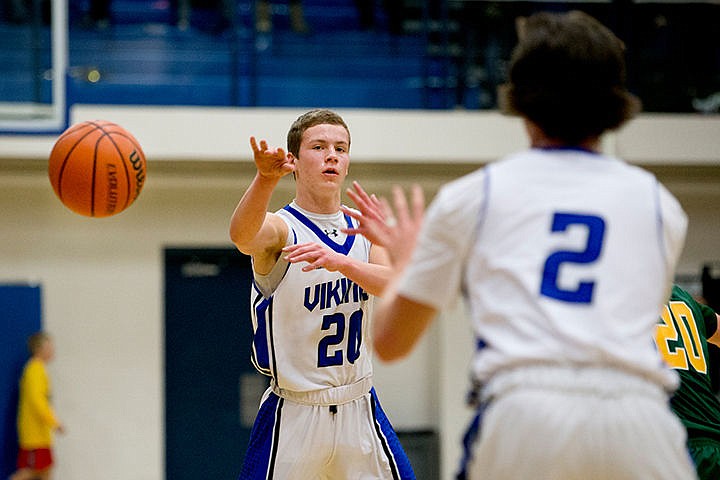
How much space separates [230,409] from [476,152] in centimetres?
337

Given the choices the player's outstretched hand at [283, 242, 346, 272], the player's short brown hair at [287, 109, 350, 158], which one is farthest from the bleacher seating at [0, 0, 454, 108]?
the player's outstretched hand at [283, 242, 346, 272]

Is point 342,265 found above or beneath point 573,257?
beneath

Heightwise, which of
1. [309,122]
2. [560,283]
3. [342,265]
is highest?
[309,122]

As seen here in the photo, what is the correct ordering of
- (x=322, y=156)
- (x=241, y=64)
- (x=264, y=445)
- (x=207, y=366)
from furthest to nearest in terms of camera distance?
(x=241, y=64) → (x=207, y=366) → (x=322, y=156) → (x=264, y=445)

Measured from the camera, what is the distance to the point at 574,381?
192cm

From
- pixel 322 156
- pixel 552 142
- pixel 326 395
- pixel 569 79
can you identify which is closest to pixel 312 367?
pixel 326 395

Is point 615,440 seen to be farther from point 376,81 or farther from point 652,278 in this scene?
point 376,81

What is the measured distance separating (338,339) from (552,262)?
2028 millimetres

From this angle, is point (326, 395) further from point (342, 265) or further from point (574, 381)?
point (574, 381)

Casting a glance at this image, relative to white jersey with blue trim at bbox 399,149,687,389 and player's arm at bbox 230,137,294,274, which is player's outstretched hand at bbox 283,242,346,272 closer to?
player's arm at bbox 230,137,294,274

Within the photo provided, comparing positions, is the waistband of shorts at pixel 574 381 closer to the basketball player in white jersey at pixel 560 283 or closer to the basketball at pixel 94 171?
the basketball player in white jersey at pixel 560 283

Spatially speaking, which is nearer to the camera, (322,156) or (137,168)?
(322,156)

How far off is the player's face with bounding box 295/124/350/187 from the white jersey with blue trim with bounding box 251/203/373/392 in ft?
0.71

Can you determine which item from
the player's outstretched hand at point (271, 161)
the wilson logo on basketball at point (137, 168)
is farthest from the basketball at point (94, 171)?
the player's outstretched hand at point (271, 161)
